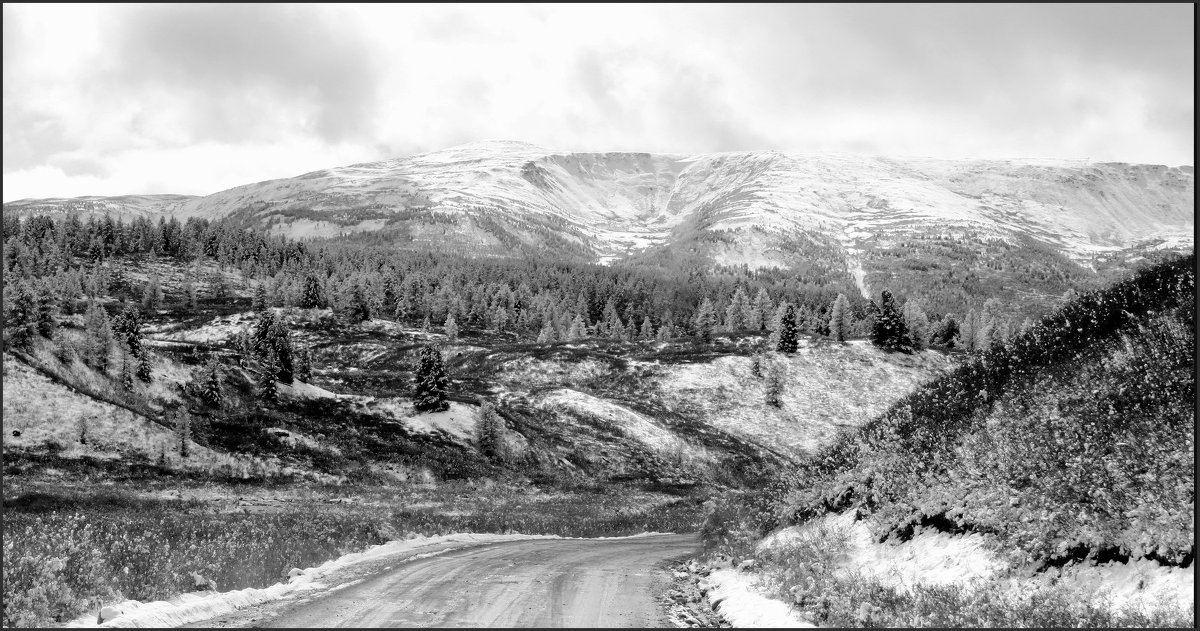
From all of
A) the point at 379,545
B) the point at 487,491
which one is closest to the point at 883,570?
the point at 379,545

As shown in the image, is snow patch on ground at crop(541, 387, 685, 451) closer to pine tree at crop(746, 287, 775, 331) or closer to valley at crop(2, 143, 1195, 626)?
valley at crop(2, 143, 1195, 626)

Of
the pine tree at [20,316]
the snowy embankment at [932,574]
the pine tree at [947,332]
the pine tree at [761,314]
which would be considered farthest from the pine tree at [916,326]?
the pine tree at [20,316]

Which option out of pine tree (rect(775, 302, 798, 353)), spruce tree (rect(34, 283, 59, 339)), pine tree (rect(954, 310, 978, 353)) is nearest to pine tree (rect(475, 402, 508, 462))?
spruce tree (rect(34, 283, 59, 339))

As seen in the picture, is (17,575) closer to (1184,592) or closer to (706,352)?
(1184,592)

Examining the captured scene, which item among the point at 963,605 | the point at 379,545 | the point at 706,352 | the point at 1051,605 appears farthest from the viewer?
the point at 706,352

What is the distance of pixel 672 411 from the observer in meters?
79.8

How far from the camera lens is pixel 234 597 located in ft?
34.8

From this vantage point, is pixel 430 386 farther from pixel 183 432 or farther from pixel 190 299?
pixel 190 299

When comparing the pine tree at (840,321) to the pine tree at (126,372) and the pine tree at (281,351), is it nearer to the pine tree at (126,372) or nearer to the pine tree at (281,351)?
the pine tree at (281,351)

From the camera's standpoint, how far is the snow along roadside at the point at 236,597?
8891 mm

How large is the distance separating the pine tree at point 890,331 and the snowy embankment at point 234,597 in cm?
8805

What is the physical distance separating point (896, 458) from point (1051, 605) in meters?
6.20

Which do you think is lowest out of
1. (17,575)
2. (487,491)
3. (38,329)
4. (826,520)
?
(487,491)

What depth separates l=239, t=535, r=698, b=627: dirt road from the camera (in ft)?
33.4
